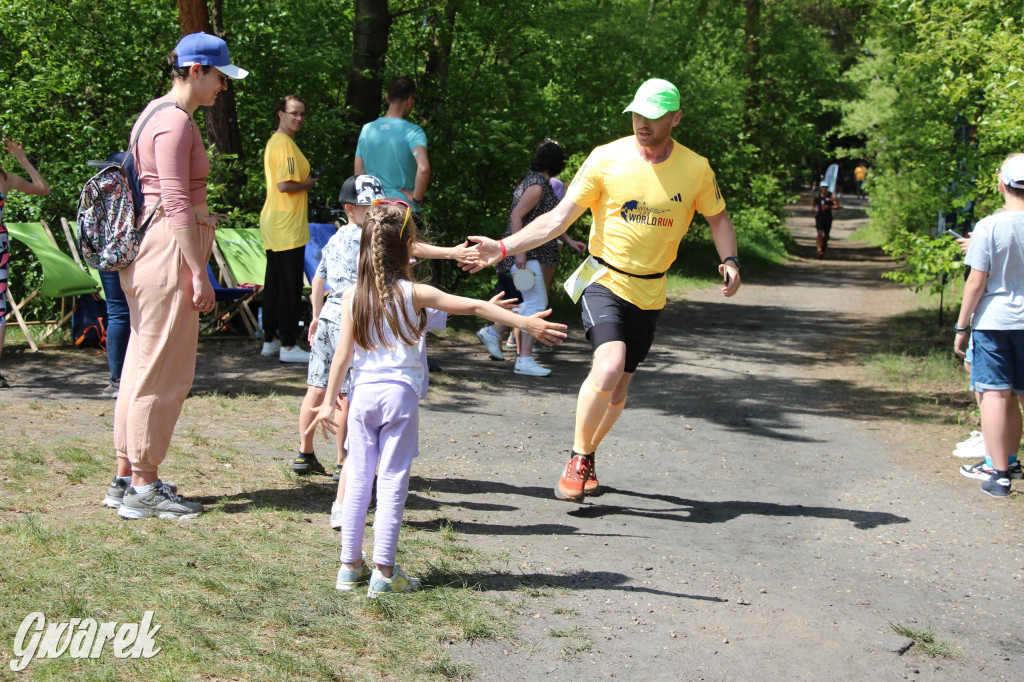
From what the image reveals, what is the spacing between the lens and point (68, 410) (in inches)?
286

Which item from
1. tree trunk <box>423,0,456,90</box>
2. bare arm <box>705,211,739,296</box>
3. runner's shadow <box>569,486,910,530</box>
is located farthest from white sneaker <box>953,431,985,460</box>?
tree trunk <box>423,0,456,90</box>

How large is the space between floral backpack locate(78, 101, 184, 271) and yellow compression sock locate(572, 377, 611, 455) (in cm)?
236

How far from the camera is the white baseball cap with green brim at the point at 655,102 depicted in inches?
214

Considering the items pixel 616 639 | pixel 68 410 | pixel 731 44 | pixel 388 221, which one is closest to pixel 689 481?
pixel 616 639

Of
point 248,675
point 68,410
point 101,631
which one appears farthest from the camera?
point 68,410

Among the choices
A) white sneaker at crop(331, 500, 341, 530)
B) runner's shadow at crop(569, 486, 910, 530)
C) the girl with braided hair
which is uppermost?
the girl with braided hair

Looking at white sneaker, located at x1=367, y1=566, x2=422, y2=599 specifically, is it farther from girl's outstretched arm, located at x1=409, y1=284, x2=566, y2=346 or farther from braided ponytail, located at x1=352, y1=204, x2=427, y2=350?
girl's outstretched arm, located at x1=409, y1=284, x2=566, y2=346

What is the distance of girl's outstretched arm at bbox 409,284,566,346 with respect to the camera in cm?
405

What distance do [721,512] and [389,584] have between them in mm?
2388

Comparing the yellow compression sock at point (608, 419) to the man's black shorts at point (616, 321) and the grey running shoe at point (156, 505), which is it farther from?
the grey running shoe at point (156, 505)

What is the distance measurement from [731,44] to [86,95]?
66.1ft

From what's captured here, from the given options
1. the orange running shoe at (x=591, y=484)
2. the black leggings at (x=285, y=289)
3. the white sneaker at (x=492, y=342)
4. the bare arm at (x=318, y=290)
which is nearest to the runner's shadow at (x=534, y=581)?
the orange running shoe at (x=591, y=484)

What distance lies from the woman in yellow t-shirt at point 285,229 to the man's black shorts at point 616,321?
4.08 metres

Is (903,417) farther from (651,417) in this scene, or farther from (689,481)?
(689,481)
